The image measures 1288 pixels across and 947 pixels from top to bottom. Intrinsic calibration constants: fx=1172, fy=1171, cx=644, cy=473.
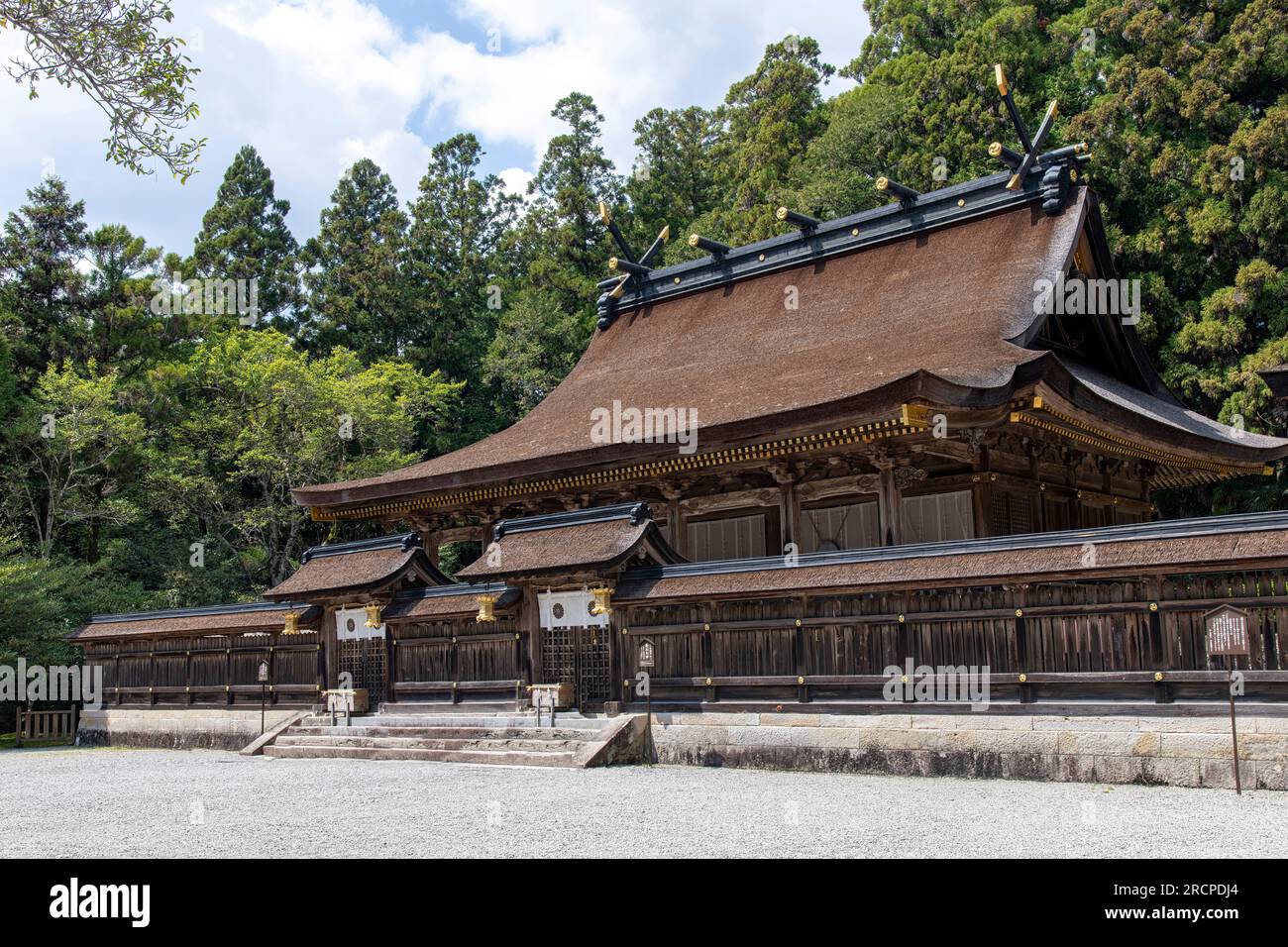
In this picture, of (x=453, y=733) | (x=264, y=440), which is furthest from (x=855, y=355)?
(x=264, y=440)

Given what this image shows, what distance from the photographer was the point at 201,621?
2491 centimetres

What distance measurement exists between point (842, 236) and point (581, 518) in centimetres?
1077

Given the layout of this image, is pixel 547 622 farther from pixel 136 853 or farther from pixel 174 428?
pixel 174 428

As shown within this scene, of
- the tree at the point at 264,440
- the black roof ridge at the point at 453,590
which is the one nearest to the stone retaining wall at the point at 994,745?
the black roof ridge at the point at 453,590

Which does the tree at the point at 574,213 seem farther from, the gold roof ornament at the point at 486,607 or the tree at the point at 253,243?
the gold roof ornament at the point at 486,607

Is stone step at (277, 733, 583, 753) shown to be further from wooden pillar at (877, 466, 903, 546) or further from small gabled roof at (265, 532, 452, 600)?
wooden pillar at (877, 466, 903, 546)

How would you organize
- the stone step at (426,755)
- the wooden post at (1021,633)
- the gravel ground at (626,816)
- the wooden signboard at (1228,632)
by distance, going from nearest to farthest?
the gravel ground at (626,816)
the wooden signboard at (1228,632)
the wooden post at (1021,633)
the stone step at (426,755)

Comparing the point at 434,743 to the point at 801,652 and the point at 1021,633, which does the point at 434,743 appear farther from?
the point at 1021,633

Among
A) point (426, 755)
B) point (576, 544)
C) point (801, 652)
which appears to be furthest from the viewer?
point (426, 755)

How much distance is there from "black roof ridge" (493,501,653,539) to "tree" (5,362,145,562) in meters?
17.5

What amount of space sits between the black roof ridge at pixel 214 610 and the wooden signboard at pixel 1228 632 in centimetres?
1601

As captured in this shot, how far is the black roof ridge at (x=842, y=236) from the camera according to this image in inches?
937

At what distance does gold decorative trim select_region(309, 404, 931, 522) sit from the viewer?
57.3ft

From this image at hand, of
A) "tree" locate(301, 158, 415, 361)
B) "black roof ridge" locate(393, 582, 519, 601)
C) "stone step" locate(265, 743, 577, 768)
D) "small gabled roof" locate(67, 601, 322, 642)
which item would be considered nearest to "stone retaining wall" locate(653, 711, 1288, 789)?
"stone step" locate(265, 743, 577, 768)
